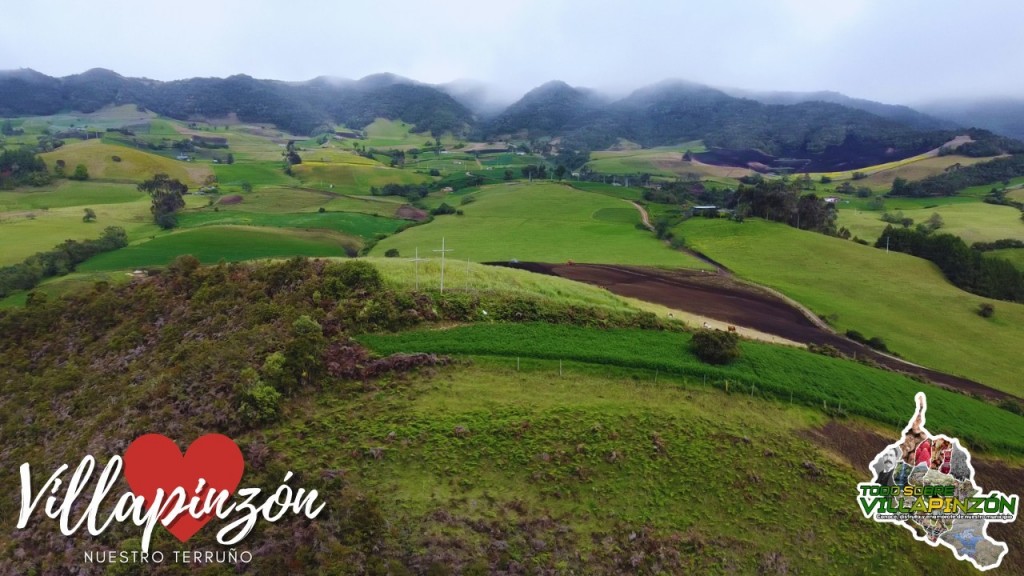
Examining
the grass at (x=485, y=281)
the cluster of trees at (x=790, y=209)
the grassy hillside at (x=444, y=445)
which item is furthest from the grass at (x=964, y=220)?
the grassy hillside at (x=444, y=445)

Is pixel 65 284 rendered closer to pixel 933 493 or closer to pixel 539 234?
pixel 539 234

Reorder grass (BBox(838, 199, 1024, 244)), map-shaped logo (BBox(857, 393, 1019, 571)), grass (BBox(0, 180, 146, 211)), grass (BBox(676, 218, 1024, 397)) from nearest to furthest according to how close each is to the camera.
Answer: map-shaped logo (BBox(857, 393, 1019, 571)), grass (BBox(676, 218, 1024, 397)), grass (BBox(838, 199, 1024, 244)), grass (BBox(0, 180, 146, 211))

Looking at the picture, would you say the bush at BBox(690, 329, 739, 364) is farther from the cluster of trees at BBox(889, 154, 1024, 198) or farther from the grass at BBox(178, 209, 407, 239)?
the cluster of trees at BBox(889, 154, 1024, 198)

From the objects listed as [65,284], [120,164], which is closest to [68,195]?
[120,164]

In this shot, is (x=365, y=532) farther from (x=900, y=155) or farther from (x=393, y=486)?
(x=900, y=155)

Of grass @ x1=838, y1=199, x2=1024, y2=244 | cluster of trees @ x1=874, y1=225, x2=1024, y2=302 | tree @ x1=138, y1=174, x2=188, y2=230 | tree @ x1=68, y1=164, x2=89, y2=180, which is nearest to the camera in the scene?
cluster of trees @ x1=874, y1=225, x2=1024, y2=302

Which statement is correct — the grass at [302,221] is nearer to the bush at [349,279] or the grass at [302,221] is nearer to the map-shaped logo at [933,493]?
the bush at [349,279]

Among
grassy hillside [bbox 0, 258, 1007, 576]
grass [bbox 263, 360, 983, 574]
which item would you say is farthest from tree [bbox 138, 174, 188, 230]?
grass [bbox 263, 360, 983, 574]

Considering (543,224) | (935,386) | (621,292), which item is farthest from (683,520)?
(543,224)
